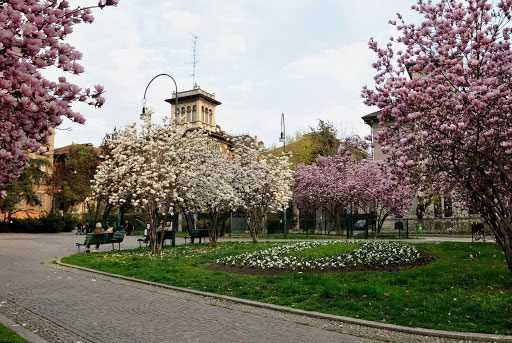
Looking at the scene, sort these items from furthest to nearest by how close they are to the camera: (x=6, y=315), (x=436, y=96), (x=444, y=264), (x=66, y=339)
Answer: (x=444, y=264)
(x=436, y=96)
(x=6, y=315)
(x=66, y=339)

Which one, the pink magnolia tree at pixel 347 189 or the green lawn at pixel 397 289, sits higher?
the pink magnolia tree at pixel 347 189

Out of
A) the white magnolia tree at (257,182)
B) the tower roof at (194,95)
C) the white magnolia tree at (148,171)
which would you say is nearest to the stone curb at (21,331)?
the white magnolia tree at (148,171)

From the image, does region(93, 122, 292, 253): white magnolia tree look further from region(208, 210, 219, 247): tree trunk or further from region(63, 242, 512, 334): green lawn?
region(63, 242, 512, 334): green lawn

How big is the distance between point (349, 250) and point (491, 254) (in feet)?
14.3

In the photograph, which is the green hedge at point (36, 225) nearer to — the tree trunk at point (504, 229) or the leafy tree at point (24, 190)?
the leafy tree at point (24, 190)

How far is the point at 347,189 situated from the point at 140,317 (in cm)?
3046

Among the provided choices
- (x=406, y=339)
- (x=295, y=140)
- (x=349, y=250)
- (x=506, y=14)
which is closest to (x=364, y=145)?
(x=295, y=140)

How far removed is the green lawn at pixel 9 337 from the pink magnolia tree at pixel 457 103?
735 centimetres

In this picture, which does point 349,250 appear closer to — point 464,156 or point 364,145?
point 464,156

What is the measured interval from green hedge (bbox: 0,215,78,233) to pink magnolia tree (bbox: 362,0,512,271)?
4606cm

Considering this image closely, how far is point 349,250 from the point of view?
16.4 m

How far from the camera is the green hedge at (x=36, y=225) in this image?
4841 centimetres

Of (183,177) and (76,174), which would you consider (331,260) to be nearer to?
(183,177)

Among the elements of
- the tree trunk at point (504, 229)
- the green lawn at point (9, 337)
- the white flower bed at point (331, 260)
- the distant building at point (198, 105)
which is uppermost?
the distant building at point (198, 105)
